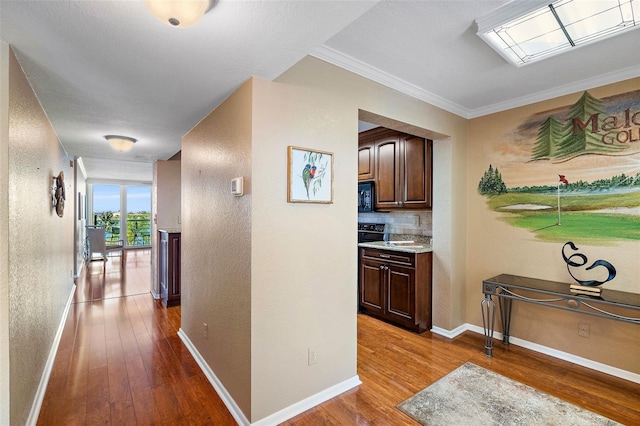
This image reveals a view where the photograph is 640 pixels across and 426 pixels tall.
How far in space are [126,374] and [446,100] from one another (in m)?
3.93

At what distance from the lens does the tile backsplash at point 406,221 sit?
3.88 m

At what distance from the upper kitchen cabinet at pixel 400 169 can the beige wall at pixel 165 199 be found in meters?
3.22

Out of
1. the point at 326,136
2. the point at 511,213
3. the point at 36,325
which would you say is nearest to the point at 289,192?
the point at 326,136

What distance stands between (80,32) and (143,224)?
1016 cm

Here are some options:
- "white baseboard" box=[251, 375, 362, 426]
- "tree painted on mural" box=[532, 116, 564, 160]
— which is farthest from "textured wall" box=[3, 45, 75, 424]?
"tree painted on mural" box=[532, 116, 564, 160]

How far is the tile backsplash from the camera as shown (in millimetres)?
3881

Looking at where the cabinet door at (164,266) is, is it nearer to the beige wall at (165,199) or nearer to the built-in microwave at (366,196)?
the beige wall at (165,199)

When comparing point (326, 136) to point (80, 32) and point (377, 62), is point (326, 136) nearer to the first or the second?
point (377, 62)

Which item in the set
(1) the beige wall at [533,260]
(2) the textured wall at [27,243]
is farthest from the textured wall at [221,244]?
(1) the beige wall at [533,260]

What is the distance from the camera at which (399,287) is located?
344 centimetres

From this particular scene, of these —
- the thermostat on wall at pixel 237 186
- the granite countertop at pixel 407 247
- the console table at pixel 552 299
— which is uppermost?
the thermostat on wall at pixel 237 186

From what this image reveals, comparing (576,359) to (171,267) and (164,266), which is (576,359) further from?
(164,266)

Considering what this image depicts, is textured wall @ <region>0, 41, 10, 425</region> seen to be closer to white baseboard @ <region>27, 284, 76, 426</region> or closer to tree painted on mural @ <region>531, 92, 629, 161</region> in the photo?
white baseboard @ <region>27, 284, 76, 426</region>

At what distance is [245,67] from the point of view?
1772mm
